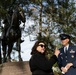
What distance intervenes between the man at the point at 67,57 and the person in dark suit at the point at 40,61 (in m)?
0.22

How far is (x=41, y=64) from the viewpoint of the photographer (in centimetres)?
470

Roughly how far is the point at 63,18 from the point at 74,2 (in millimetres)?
1173

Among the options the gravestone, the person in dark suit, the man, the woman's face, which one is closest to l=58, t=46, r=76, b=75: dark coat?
the man

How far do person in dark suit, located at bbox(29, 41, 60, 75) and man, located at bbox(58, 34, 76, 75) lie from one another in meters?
0.22

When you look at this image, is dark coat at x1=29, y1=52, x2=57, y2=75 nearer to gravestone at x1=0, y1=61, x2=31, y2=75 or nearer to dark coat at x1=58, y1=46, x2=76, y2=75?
dark coat at x1=58, y1=46, x2=76, y2=75

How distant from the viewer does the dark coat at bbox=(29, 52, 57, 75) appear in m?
4.70

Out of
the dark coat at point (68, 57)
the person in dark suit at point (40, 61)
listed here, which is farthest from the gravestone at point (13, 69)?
the person in dark suit at point (40, 61)

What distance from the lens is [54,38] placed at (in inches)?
775

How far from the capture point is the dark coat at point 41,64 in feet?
15.4

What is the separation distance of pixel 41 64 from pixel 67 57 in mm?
498

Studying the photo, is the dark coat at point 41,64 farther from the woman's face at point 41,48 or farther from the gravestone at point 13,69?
the gravestone at point 13,69

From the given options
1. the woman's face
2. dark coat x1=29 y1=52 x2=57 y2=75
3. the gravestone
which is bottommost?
the gravestone

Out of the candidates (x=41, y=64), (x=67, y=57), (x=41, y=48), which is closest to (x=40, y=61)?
(x=41, y=64)

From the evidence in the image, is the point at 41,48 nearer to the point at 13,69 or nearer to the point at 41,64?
the point at 41,64
